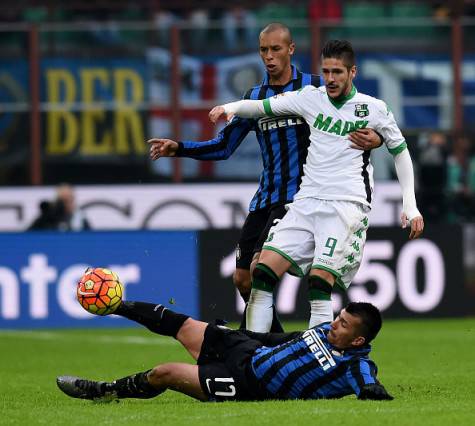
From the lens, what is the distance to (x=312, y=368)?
25.8 ft

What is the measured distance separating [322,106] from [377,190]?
9.89m

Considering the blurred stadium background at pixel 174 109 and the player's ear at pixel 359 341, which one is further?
the blurred stadium background at pixel 174 109

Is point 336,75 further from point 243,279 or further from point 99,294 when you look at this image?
point 99,294

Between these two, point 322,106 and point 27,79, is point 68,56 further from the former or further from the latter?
point 322,106

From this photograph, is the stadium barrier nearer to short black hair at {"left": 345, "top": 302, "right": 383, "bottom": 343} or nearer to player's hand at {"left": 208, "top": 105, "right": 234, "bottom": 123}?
player's hand at {"left": 208, "top": 105, "right": 234, "bottom": 123}

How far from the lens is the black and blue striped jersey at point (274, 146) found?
9570mm

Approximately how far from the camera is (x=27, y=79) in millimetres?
19234

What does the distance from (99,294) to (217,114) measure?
1.55m

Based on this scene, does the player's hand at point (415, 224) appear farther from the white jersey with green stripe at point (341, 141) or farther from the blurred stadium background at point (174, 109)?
the blurred stadium background at point (174, 109)

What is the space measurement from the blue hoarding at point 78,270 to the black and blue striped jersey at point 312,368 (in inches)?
322

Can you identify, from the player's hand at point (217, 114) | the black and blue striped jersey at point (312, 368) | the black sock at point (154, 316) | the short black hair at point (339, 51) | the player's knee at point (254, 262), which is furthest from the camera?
the player's knee at point (254, 262)

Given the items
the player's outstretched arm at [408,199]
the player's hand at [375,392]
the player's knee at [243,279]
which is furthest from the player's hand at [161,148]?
the player's hand at [375,392]

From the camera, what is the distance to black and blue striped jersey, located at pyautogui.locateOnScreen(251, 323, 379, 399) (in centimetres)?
781

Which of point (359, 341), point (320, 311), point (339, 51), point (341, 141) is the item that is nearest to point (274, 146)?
point (341, 141)
